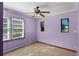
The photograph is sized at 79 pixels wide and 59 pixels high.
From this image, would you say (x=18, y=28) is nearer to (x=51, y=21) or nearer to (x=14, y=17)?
(x=14, y=17)

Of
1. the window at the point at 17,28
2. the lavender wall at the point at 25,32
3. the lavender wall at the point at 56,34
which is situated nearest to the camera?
the window at the point at 17,28

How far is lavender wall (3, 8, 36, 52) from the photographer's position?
1999mm

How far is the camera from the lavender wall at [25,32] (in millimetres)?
1999

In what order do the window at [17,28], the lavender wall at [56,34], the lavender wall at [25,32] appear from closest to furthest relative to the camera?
the window at [17,28], the lavender wall at [25,32], the lavender wall at [56,34]

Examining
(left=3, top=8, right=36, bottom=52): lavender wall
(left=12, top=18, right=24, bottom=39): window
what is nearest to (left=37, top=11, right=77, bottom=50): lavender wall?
(left=3, top=8, right=36, bottom=52): lavender wall

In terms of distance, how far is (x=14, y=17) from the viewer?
196 centimetres

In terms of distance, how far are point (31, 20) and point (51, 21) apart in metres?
0.52

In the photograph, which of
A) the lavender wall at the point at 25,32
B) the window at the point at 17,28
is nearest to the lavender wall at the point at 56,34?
the lavender wall at the point at 25,32

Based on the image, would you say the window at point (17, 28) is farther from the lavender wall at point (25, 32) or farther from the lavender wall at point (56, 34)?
the lavender wall at point (56, 34)

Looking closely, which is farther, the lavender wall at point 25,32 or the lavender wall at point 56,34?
the lavender wall at point 56,34

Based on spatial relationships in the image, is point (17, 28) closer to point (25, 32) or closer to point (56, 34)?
point (25, 32)

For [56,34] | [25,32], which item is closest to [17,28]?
[25,32]

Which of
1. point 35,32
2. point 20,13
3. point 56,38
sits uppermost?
point 20,13

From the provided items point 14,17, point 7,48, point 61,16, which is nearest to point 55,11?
point 61,16
